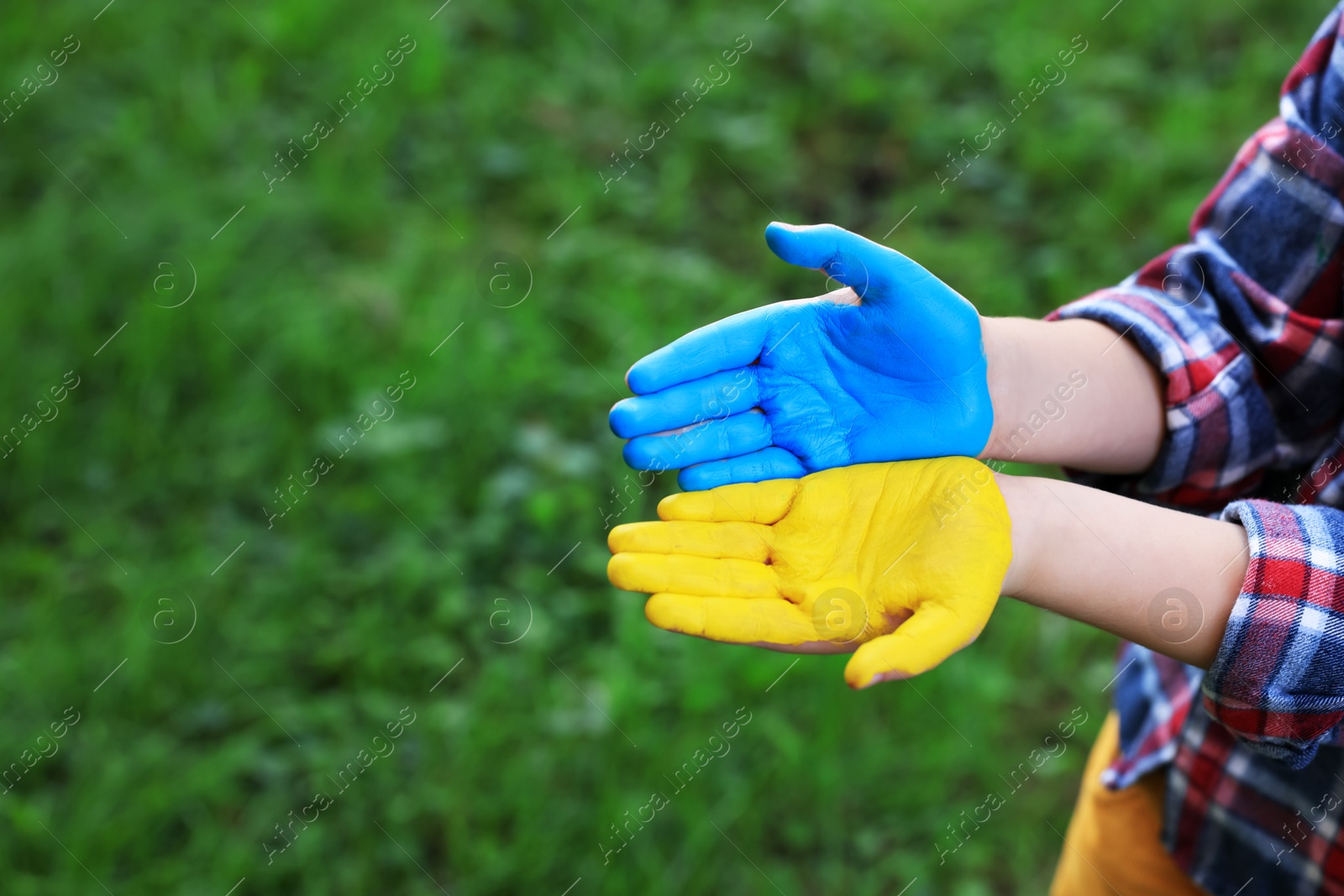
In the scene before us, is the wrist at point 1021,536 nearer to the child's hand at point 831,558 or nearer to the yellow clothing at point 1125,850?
the child's hand at point 831,558

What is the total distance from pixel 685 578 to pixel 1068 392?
481 millimetres

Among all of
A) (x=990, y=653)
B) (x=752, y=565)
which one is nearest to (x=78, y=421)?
(x=752, y=565)

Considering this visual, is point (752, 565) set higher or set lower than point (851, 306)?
lower

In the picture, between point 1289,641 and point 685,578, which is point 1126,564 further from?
point 685,578

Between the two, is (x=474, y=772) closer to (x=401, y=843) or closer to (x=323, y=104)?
(x=401, y=843)

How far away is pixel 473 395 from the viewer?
2352 millimetres

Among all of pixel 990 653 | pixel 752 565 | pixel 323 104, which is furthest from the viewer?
pixel 323 104

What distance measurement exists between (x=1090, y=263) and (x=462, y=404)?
1722mm

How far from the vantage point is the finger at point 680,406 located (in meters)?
1.07

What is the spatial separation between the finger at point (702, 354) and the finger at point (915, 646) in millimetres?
338

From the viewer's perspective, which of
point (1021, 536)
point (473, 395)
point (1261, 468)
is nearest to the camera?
point (1021, 536)

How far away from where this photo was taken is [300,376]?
92.2 inches

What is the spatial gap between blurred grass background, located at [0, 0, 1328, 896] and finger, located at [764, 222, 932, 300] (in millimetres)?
1136

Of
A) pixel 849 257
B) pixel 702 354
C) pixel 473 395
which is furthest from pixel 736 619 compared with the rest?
pixel 473 395
